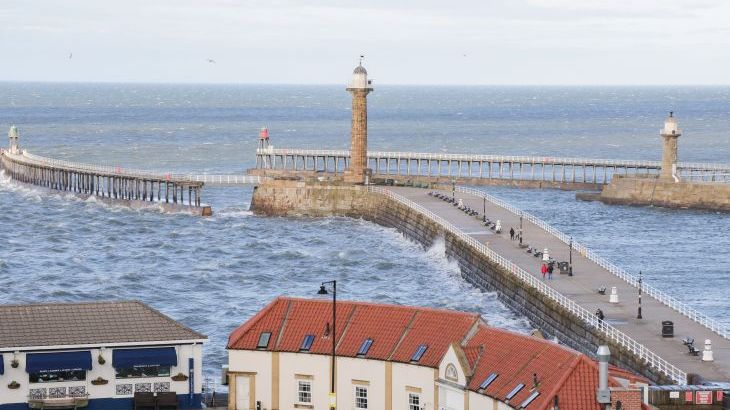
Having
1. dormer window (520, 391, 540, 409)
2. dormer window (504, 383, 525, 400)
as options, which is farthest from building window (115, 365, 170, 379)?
dormer window (520, 391, 540, 409)

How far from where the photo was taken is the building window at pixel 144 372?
163 feet

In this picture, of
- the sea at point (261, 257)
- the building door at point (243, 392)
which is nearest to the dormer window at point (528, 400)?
the building door at point (243, 392)

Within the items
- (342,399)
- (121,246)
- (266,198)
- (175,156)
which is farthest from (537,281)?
(175,156)

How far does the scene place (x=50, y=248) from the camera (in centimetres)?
10856

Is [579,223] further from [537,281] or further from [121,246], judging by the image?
[537,281]

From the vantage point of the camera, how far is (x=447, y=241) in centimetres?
9588

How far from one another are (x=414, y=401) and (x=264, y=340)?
5298mm

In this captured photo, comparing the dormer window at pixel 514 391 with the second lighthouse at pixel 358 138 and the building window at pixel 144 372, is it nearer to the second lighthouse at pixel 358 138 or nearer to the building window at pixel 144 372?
the building window at pixel 144 372

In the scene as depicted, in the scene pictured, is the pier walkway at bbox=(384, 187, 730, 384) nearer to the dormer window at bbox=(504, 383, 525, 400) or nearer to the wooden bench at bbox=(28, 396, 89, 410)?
the dormer window at bbox=(504, 383, 525, 400)

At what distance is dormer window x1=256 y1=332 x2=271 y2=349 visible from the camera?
49906 mm

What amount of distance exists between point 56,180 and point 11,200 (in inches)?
275

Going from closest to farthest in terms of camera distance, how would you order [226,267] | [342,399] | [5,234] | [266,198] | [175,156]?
1. [342,399]
2. [226,267]
3. [5,234]
4. [266,198]
5. [175,156]

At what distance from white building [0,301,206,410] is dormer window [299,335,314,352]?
3339mm

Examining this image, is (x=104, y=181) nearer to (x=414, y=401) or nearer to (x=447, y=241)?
(x=447, y=241)
